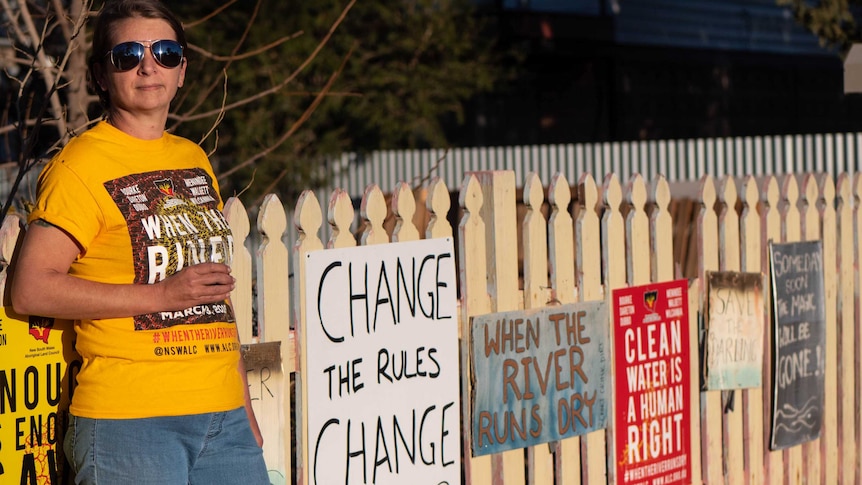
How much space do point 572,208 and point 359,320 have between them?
518cm

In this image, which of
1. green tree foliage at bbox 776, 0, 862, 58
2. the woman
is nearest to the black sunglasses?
the woman

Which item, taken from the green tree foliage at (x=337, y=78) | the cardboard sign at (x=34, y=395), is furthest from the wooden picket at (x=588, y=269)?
the green tree foliage at (x=337, y=78)

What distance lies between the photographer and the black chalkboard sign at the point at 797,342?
540cm

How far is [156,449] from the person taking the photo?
2.66m

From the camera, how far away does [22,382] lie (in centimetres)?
295

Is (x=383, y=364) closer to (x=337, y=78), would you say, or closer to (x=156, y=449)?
(x=156, y=449)

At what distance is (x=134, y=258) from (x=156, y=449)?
420 mm

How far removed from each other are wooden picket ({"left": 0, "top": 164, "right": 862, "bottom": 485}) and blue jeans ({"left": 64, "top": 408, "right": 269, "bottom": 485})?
57 cm

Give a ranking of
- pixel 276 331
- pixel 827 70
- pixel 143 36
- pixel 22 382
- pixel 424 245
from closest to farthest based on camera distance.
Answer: pixel 143 36, pixel 22 382, pixel 276 331, pixel 424 245, pixel 827 70

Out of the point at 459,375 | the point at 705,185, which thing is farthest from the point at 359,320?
the point at 705,185

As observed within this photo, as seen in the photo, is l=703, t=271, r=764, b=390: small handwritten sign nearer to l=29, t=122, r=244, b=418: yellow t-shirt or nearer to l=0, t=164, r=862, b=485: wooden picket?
l=0, t=164, r=862, b=485: wooden picket

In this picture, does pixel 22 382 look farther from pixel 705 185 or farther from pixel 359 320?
pixel 705 185

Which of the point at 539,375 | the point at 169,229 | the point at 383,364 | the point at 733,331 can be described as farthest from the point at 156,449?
the point at 733,331

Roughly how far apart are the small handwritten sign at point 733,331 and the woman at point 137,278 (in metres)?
2.77
